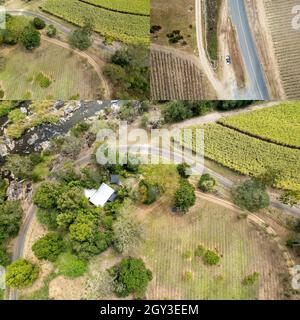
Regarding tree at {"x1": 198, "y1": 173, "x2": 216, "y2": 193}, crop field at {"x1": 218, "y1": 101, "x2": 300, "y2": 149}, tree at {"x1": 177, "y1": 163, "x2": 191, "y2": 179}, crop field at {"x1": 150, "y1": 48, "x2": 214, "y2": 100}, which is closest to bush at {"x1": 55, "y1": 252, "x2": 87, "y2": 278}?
tree at {"x1": 177, "y1": 163, "x2": 191, "y2": 179}

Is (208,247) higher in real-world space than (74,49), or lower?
lower

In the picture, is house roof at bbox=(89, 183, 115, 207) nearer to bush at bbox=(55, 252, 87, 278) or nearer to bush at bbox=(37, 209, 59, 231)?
bush at bbox=(37, 209, 59, 231)

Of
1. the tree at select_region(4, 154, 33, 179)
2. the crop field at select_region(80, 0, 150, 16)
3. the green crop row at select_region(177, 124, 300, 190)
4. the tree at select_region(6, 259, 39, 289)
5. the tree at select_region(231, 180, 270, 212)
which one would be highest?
the crop field at select_region(80, 0, 150, 16)

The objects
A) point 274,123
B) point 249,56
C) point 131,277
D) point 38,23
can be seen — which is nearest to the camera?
point 131,277

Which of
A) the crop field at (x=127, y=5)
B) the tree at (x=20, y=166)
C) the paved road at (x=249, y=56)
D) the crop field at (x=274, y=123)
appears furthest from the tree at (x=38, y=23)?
the crop field at (x=274, y=123)

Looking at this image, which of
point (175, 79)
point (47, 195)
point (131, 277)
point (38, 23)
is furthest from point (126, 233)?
point (38, 23)

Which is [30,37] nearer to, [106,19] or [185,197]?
[106,19]

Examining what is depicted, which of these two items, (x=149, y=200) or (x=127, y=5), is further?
(x=127, y=5)

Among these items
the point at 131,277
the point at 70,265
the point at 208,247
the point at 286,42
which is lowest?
the point at 70,265
